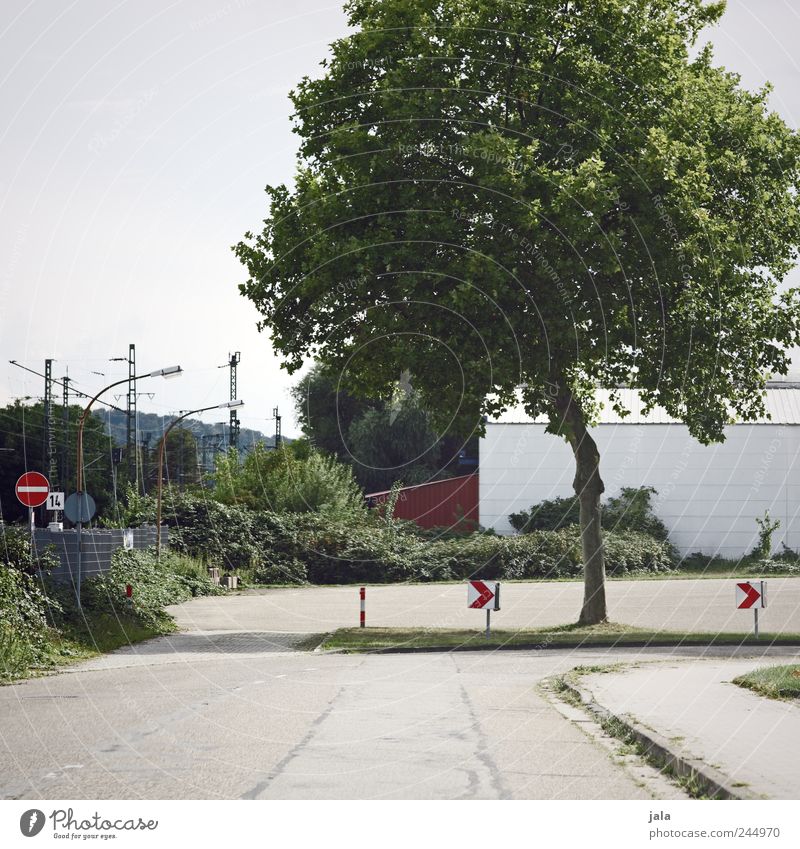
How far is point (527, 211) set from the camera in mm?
22719

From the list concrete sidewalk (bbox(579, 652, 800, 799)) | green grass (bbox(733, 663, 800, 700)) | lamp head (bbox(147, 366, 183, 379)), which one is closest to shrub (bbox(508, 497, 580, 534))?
lamp head (bbox(147, 366, 183, 379))

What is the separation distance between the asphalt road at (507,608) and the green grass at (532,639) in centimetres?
150

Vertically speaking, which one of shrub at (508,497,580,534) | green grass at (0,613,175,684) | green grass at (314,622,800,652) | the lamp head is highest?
the lamp head

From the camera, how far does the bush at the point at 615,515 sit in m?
53.4

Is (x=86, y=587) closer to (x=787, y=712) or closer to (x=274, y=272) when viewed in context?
(x=274, y=272)

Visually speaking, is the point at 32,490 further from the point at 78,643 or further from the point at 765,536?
the point at 765,536

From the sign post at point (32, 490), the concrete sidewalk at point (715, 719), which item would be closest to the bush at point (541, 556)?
the sign post at point (32, 490)

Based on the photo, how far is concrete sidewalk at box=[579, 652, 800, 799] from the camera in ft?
27.2

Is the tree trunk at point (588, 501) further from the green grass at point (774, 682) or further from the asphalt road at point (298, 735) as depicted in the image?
the green grass at point (774, 682)

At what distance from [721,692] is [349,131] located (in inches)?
587

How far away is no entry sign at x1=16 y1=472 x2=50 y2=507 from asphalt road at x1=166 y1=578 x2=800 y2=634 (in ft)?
20.6

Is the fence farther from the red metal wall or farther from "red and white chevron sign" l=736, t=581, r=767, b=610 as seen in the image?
the red metal wall

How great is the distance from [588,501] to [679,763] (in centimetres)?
1813
